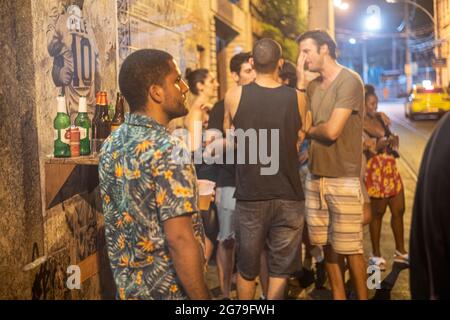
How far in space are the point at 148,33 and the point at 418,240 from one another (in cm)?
397

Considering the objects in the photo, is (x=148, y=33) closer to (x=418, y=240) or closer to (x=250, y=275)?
(x=250, y=275)

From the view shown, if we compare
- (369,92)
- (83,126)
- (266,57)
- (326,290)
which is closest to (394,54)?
(369,92)

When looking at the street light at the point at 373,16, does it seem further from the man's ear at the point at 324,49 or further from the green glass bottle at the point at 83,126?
the green glass bottle at the point at 83,126

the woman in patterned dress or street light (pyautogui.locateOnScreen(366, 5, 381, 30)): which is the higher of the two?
street light (pyautogui.locateOnScreen(366, 5, 381, 30))

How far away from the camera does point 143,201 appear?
2.29 meters

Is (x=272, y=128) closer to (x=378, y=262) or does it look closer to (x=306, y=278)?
(x=306, y=278)

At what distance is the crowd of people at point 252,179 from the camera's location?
2.29m

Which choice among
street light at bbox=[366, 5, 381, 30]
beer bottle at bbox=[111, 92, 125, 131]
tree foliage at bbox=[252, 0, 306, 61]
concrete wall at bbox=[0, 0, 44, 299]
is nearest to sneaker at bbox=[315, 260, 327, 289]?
beer bottle at bbox=[111, 92, 125, 131]

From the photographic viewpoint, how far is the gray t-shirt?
13.1 ft

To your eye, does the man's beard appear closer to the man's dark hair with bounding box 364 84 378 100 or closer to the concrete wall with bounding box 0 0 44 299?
the concrete wall with bounding box 0 0 44 299

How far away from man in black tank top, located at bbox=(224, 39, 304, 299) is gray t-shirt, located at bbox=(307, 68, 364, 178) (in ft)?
1.02

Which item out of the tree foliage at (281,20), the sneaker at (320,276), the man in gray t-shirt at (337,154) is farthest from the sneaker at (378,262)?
the tree foliage at (281,20)

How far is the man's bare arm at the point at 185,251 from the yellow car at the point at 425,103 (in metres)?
20.6
